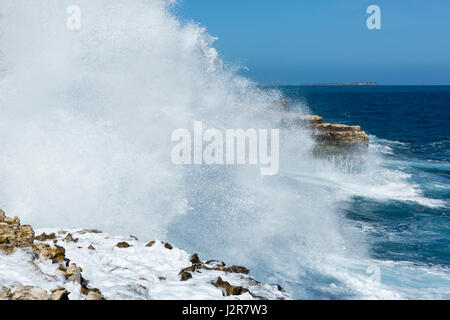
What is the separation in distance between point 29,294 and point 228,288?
2.75m

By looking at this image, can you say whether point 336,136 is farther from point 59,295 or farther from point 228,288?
point 59,295

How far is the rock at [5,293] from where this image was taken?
397 centimetres

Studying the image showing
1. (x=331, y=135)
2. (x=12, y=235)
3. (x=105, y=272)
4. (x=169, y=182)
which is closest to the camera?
(x=12, y=235)

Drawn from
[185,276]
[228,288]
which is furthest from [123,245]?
[228,288]

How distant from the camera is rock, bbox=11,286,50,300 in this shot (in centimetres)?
401

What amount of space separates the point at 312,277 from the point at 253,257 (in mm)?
1481

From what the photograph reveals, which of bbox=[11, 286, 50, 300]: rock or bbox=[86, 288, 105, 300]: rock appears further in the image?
bbox=[86, 288, 105, 300]: rock

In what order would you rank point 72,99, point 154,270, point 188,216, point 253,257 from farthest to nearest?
point 72,99, point 188,216, point 253,257, point 154,270

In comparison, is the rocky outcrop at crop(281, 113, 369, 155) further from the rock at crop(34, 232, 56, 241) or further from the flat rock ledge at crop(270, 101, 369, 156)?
the rock at crop(34, 232, 56, 241)

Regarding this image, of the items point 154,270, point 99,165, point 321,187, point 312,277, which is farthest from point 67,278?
point 321,187

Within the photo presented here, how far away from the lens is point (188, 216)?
34.1 ft

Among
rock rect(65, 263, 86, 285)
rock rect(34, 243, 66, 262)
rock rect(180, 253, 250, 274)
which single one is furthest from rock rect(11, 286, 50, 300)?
rock rect(180, 253, 250, 274)

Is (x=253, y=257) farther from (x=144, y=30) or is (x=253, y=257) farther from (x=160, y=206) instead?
(x=144, y=30)

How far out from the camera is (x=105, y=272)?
19.1 feet
